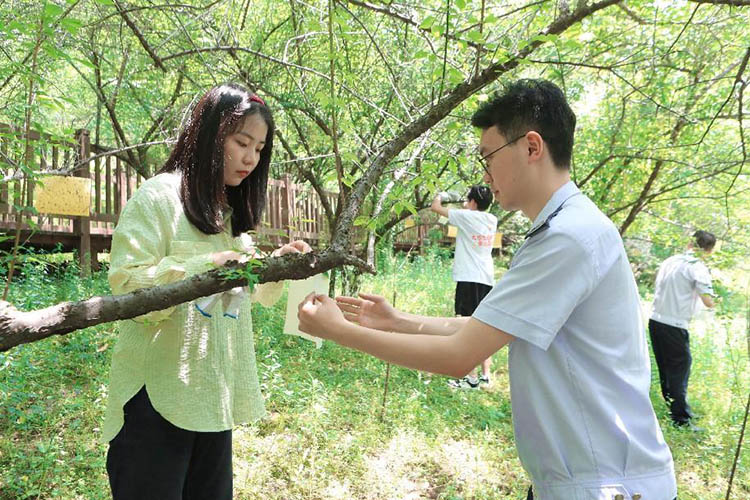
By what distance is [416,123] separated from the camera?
1542 mm

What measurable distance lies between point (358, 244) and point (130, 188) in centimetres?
365

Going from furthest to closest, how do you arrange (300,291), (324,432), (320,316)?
(324,432), (300,291), (320,316)

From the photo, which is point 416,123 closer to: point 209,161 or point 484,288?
point 209,161

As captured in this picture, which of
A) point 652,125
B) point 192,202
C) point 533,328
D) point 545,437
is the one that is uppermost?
point 652,125

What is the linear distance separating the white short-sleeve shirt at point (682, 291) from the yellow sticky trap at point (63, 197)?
452cm

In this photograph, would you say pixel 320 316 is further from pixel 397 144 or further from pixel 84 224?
pixel 84 224

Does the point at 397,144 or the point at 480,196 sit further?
the point at 480,196

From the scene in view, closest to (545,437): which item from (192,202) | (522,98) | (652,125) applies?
(522,98)

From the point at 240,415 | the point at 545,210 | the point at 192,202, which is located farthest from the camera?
the point at 240,415

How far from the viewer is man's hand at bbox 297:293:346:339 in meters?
1.26

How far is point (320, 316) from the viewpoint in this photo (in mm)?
1277

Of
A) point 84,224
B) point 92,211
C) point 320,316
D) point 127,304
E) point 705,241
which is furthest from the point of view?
point 92,211

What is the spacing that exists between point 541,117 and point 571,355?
60cm

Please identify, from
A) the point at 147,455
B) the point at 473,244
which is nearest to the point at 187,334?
the point at 147,455
